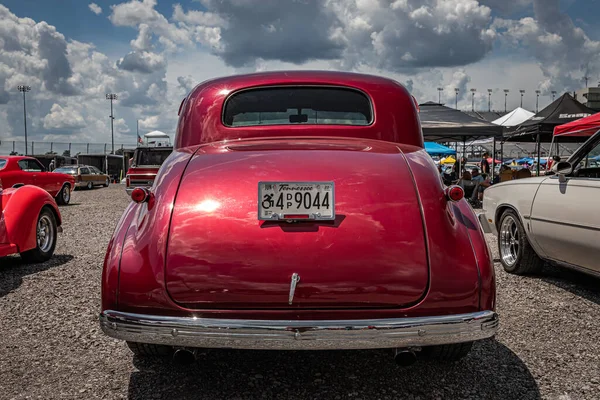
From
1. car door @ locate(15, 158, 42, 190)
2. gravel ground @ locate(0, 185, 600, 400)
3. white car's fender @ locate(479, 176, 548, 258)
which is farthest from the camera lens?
car door @ locate(15, 158, 42, 190)

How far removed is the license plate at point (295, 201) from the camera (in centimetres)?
236

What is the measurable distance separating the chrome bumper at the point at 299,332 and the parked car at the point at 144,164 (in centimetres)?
1442

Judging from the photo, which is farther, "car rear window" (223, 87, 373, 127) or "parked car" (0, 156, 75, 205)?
"parked car" (0, 156, 75, 205)

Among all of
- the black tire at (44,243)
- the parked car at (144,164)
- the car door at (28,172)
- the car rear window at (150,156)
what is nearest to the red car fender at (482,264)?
the black tire at (44,243)

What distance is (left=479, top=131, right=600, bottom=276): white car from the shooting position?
4.22m

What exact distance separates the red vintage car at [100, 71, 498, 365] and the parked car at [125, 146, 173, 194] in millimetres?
14139

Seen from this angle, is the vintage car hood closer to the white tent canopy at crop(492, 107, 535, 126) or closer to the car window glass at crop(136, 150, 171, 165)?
the car window glass at crop(136, 150, 171, 165)

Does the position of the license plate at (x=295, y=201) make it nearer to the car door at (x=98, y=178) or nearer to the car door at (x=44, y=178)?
the car door at (x=44, y=178)

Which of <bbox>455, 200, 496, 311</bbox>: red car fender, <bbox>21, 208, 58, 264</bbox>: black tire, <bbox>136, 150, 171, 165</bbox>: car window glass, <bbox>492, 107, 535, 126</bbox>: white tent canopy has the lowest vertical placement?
<bbox>21, 208, 58, 264</bbox>: black tire

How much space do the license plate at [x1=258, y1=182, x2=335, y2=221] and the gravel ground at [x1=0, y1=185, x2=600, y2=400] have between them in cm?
96

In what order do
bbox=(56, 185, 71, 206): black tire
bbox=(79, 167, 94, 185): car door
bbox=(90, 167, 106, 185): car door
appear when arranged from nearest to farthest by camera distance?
bbox=(56, 185, 71, 206): black tire → bbox=(79, 167, 94, 185): car door → bbox=(90, 167, 106, 185): car door

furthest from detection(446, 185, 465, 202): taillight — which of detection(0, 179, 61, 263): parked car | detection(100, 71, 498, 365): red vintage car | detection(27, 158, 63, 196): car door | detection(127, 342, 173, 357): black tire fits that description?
detection(27, 158, 63, 196): car door

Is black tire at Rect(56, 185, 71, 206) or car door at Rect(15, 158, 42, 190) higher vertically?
car door at Rect(15, 158, 42, 190)

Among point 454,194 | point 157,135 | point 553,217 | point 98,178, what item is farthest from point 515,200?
point 157,135
